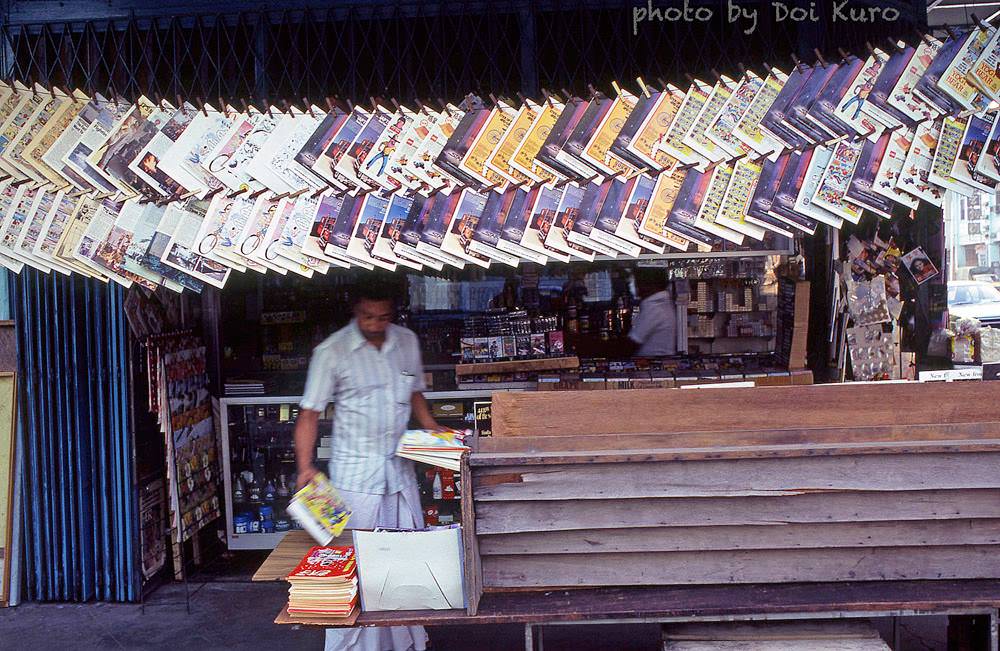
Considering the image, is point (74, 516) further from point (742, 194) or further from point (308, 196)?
point (742, 194)

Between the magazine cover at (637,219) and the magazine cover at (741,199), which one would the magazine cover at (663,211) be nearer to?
the magazine cover at (637,219)

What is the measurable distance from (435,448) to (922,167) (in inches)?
81.4

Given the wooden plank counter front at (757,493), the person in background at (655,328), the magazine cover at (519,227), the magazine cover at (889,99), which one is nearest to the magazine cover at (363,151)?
the magazine cover at (519,227)

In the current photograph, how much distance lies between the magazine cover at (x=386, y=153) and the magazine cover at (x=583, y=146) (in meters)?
0.67

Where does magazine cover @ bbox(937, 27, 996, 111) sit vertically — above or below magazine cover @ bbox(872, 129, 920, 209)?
above

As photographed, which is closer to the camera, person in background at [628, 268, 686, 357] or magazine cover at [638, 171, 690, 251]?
magazine cover at [638, 171, 690, 251]

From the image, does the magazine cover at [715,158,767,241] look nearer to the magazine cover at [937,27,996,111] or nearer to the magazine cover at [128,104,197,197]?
the magazine cover at [937,27,996,111]

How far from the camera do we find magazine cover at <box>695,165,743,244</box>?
3.43 metres

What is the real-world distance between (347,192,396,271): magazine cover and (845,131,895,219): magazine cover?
1768mm

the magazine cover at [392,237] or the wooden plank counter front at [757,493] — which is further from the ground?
the magazine cover at [392,237]

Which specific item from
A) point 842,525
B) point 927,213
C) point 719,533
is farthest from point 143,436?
point 927,213

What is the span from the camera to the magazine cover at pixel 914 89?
339 centimetres

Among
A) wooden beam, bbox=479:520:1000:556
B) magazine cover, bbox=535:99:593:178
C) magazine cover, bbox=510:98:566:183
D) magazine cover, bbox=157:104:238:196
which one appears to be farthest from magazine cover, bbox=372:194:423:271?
wooden beam, bbox=479:520:1000:556

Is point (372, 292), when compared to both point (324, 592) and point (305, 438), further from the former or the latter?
point (324, 592)
